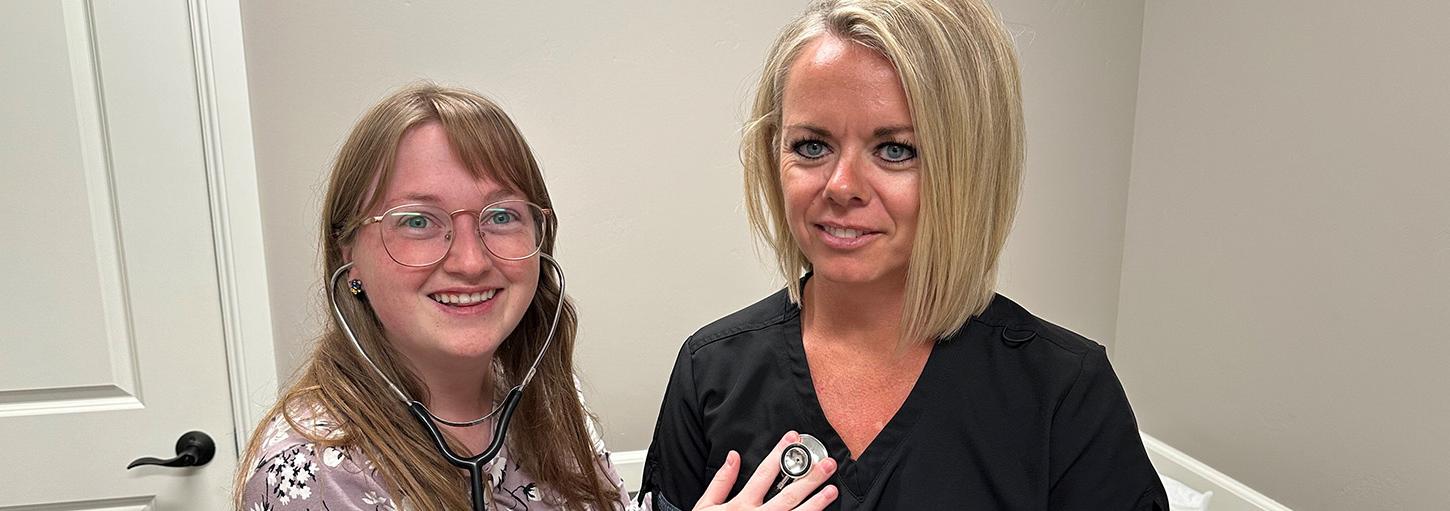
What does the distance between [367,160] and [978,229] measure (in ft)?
2.14

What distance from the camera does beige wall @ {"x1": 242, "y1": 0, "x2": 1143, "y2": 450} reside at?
1.57 metres

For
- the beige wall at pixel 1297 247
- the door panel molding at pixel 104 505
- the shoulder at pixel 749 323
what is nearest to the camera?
the shoulder at pixel 749 323

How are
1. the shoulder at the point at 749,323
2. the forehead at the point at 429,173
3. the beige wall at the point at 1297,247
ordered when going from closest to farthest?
the forehead at the point at 429,173
the shoulder at the point at 749,323
the beige wall at the point at 1297,247

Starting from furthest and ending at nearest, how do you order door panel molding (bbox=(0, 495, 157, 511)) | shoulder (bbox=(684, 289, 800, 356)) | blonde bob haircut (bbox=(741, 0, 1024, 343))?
door panel molding (bbox=(0, 495, 157, 511))
shoulder (bbox=(684, 289, 800, 356))
blonde bob haircut (bbox=(741, 0, 1024, 343))

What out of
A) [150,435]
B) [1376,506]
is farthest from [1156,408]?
[150,435]

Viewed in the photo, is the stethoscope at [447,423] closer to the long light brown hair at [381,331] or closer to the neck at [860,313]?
the long light brown hair at [381,331]

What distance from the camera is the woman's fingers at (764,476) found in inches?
35.9

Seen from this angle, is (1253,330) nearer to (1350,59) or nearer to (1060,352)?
(1350,59)

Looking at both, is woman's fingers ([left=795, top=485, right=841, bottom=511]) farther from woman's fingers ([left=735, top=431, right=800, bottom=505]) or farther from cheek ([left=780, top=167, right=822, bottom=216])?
cheek ([left=780, top=167, right=822, bottom=216])

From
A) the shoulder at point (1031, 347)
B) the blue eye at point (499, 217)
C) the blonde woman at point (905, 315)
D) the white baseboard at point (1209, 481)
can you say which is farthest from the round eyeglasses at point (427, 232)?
the white baseboard at point (1209, 481)

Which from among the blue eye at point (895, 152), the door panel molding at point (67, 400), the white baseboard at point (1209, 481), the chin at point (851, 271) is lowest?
the white baseboard at point (1209, 481)

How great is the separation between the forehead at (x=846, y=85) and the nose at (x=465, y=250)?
14.6 inches

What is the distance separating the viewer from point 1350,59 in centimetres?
139

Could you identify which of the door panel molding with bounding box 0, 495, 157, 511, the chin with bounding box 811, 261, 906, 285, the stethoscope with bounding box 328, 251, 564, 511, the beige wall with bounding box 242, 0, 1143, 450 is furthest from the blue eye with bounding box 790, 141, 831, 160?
the door panel molding with bounding box 0, 495, 157, 511
